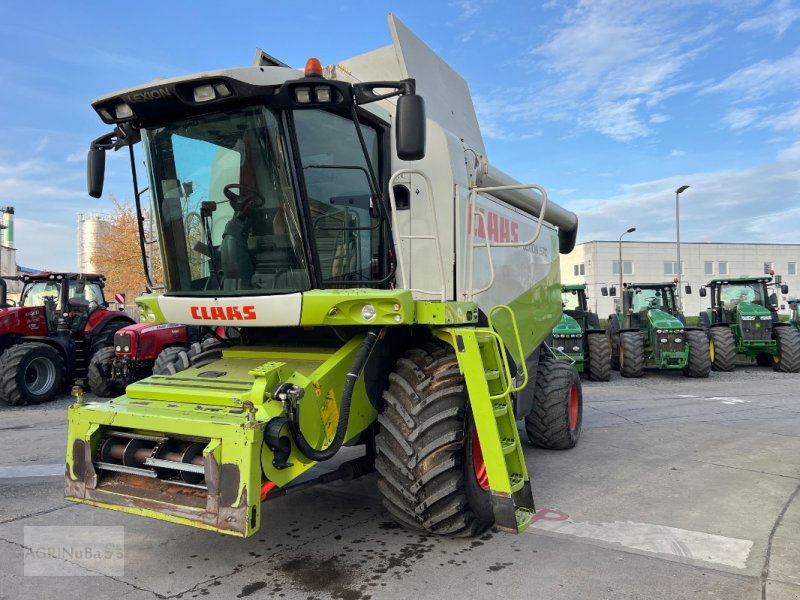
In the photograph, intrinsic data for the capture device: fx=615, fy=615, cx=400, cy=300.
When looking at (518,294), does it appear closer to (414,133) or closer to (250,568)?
(414,133)

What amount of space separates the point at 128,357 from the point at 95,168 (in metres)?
6.70

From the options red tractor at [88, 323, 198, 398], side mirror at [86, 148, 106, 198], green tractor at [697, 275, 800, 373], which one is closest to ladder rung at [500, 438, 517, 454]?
side mirror at [86, 148, 106, 198]

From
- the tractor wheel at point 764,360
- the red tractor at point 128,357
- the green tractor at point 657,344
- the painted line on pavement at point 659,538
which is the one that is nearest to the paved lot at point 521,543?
the painted line on pavement at point 659,538

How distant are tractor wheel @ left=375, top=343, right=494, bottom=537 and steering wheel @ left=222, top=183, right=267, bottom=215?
1.49 m

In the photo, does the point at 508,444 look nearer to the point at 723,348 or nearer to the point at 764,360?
the point at 723,348

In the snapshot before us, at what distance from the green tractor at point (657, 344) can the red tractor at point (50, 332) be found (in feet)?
37.3

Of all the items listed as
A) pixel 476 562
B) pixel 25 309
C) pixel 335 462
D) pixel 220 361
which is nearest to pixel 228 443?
pixel 220 361

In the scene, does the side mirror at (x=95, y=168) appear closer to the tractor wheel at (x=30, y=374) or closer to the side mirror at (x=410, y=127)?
the side mirror at (x=410, y=127)

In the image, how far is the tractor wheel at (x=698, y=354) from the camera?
13891 millimetres

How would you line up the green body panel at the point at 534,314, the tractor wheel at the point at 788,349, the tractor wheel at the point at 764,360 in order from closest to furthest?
1. the green body panel at the point at 534,314
2. the tractor wheel at the point at 788,349
3. the tractor wheel at the point at 764,360

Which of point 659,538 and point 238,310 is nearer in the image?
point 238,310

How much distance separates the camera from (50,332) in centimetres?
1190

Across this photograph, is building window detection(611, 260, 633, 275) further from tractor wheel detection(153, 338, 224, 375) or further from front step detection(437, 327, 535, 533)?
front step detection(437, 327, 535, 533)

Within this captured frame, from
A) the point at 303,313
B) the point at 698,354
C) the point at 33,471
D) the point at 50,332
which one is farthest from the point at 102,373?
the point at 698,354
